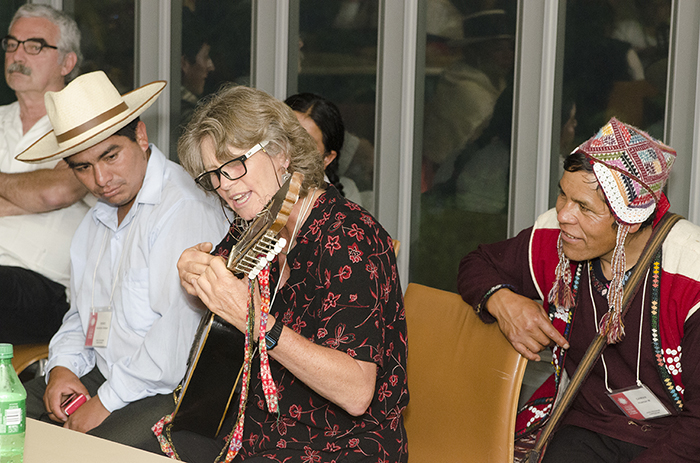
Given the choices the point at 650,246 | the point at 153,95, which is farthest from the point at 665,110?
the point at 153,95

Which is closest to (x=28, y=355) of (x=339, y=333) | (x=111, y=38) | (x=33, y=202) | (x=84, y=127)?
(x=33, y=202)

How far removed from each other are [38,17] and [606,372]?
309 cm

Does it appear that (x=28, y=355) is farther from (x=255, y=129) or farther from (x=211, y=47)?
(x=211, y=47)

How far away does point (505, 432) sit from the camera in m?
2.06

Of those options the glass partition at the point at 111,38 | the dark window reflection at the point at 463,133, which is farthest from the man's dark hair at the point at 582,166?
the glass partition at the point at 111,38

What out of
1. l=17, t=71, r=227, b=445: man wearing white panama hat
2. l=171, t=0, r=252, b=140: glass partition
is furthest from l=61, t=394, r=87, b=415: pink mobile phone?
l=171, t=0, r=252, b=140: glass partition

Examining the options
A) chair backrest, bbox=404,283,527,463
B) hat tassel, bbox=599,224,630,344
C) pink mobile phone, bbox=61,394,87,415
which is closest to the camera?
hat tassel, bbox=599,224,630,344

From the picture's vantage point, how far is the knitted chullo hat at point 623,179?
1.89 metres

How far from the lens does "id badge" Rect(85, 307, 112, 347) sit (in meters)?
2.41

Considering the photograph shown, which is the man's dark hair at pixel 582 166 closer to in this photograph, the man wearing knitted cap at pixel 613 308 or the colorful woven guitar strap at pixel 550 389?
the man wearing knitted cap at pixel 613 308

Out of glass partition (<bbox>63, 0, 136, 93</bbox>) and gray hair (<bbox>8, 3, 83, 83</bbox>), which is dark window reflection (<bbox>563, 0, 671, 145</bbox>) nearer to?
gray hair (<bbox>8, 3, 83, 83</bbox>)

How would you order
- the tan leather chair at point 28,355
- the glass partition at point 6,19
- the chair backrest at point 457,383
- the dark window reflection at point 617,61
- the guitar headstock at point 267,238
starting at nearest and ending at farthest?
the guitar headstock at point 267,238 < the chair backrest at point 457,383 < the tan leather chair at point 28,355 < the dark window reflection at point 617,61 < the glass partition at point 6,19

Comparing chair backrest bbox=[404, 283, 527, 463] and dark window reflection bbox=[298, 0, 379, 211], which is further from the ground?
dark window reflection bbox=[298, 0, 379, 211]

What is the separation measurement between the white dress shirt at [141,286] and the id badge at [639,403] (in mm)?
1319
